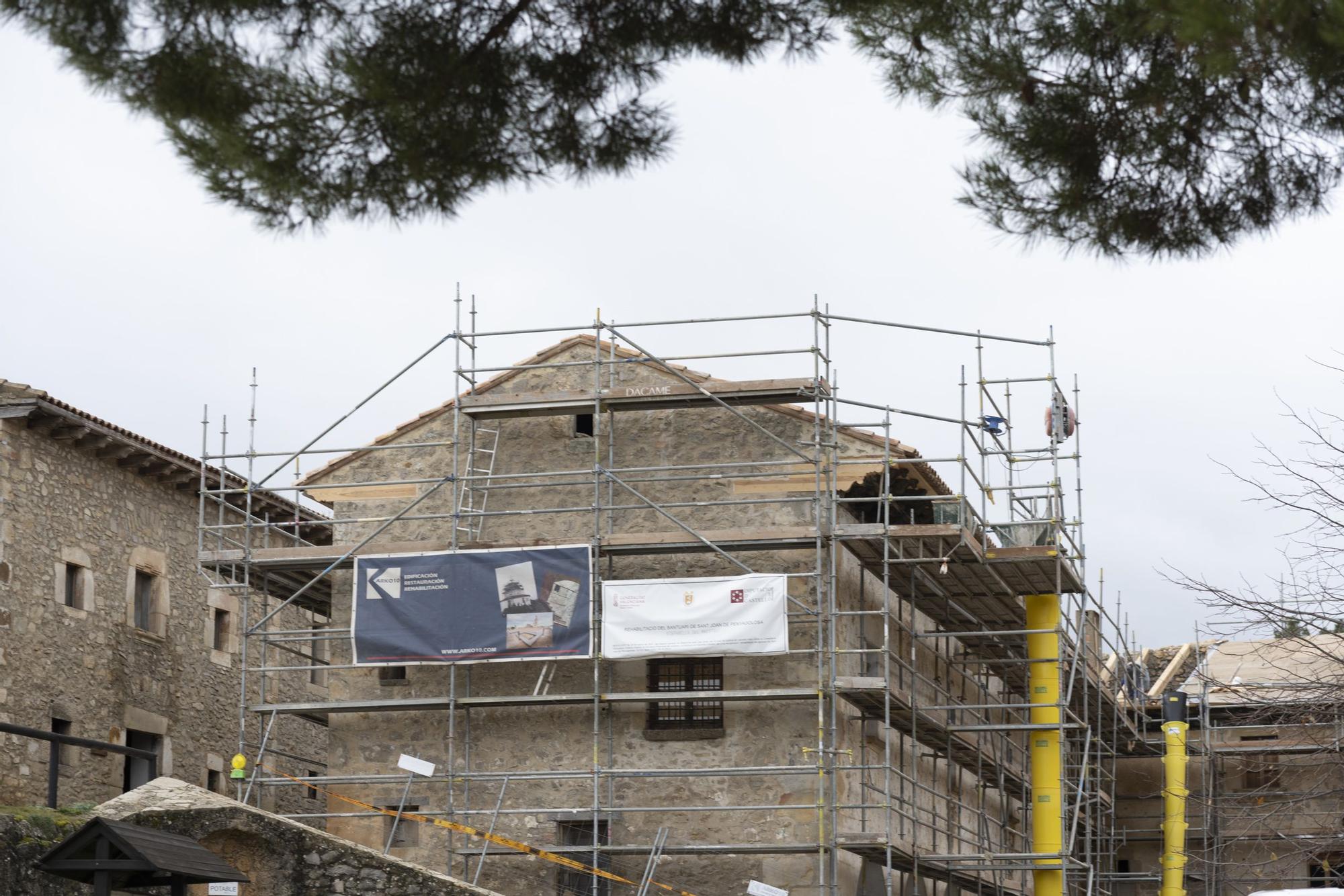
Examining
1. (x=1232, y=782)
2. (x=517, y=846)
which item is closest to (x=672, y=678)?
(x=517, y=846)

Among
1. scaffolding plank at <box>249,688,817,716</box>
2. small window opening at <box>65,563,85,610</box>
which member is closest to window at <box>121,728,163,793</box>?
small window opening at <box>65,563,85,610</box>

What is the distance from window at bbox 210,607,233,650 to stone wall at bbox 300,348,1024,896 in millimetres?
5911

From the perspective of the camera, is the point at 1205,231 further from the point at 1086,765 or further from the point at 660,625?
the point at 1086,765

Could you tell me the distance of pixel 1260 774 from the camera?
103ft

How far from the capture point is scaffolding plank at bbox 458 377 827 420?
22906mm

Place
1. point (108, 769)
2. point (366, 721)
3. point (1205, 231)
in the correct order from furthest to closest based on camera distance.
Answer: point (108, 769) → point (366, 721) → point (1205, 231)

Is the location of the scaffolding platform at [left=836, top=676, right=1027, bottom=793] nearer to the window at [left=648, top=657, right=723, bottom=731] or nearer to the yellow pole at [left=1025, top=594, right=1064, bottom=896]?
the yellow pole at [left=1025, top=594, right=1064, bottom=896]

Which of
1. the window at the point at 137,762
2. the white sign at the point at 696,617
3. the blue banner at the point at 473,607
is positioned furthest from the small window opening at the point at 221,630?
the white sign at the point at 696,617

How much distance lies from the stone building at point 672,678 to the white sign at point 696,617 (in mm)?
450

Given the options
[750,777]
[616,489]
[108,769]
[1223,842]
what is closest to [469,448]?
[616,489]

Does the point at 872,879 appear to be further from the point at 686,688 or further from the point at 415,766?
the point at 415,766

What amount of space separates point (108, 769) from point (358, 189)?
742 inches

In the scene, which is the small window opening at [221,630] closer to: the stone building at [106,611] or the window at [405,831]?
the stone building at [106,611]

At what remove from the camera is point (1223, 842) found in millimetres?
29078
